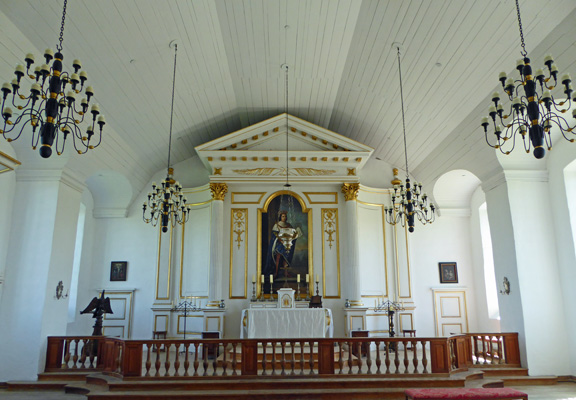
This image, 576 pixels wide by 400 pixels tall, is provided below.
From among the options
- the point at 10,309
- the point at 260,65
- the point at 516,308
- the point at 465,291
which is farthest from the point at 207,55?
the point at 465,291

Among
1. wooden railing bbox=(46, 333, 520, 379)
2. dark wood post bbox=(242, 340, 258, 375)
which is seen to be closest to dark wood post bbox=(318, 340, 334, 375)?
wooden railing bbox=(46, 333, 520, 379)

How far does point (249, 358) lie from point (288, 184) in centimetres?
413

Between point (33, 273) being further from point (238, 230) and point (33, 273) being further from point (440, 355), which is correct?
point (440, 355)

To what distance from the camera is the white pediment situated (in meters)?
11.5

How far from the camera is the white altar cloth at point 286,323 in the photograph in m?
8.97

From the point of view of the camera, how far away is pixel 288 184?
406 inches

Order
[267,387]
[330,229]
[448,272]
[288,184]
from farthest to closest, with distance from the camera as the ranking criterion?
[448,272] < [330,229] < [288,184] < [267,387]

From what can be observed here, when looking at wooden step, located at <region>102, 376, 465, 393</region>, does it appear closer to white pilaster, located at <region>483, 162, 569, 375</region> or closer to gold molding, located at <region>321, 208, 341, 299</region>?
white pilaster, located at <region>483, 162, 569, 375</region>

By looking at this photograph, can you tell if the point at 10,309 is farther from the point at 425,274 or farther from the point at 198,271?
the point at 425,274

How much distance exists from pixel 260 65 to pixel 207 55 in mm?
1236

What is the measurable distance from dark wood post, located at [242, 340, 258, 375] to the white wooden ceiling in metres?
4.95

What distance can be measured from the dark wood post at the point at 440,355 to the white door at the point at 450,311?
468 centimetres

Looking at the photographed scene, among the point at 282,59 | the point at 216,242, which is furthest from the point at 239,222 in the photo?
the point at 282,59

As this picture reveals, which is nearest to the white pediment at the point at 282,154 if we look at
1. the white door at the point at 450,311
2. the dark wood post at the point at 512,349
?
the white door at the point at 450,311
